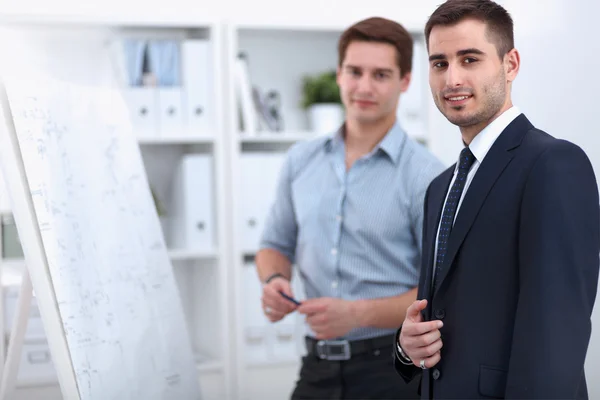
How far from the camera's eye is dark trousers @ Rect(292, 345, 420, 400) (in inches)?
77.0

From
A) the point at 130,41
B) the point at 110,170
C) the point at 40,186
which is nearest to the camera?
the point at 40,186

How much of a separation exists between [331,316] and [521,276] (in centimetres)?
81

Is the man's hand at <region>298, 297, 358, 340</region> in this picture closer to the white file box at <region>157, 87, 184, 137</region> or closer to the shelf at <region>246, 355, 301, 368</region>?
the shelf at <region>246, 355, 301, 368</region>

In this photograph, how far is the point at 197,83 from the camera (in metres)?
3.07

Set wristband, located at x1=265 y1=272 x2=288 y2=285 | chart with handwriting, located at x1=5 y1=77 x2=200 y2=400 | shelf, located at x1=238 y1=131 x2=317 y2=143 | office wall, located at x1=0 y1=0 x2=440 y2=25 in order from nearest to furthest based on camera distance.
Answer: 1. chart with handwriting, located at x1=5 y1=77 x2=200 y2=400
2. wristband, located at x1=265 y1=272 x2=288 y2=285
3. shelf, located at x1=238 y1=131 x2=317 y2=143
4. office wall, located at x1=0 y1=0 x2=440 y2=25

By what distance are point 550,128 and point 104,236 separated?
1160 millimetres

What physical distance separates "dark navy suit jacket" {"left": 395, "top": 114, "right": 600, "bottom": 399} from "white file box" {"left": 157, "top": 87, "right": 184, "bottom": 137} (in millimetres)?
1907

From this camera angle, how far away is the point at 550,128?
1879mm

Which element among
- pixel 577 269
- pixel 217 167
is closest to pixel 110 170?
pixel 217 167

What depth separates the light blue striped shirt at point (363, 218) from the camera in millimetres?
2000

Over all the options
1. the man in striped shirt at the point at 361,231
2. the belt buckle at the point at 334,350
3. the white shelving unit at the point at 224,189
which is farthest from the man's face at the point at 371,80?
the white shelving unit at the point at 224,189

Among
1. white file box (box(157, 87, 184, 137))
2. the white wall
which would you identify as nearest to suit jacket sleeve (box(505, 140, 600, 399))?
the white wall

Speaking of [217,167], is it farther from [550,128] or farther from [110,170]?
[550,128]

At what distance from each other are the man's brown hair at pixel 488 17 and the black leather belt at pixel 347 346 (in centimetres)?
90
